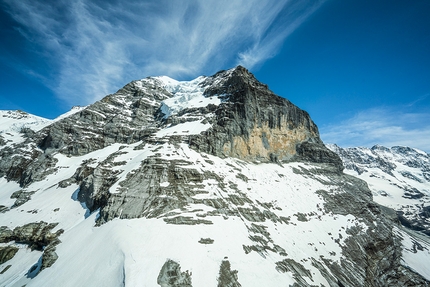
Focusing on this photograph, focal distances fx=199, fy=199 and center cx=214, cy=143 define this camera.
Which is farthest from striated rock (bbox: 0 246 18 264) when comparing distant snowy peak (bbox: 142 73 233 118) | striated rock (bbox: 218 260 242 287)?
distant snowy peak (bbox: 142 73 233 118)

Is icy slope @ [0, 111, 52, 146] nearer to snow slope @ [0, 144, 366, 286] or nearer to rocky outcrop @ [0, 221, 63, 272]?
snow slope @ [0, 144, 366, 286]

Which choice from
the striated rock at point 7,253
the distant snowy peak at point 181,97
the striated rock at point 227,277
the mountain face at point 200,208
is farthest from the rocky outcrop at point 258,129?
the striated rock at point 7,253

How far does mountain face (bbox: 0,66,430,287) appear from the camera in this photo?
21453mm

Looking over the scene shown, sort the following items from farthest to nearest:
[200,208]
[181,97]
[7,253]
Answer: [181,97] → [200,208] → [7,253]

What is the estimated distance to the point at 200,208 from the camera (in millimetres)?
29984

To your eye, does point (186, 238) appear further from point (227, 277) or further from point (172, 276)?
point (227, 277)

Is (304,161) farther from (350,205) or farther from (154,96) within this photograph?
(154,96)

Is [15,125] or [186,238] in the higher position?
[15,125]

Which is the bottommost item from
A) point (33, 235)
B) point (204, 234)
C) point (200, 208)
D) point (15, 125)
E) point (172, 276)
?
point (33, 235)

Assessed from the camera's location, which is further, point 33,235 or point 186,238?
point 33,235

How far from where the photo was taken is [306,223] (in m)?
38.1

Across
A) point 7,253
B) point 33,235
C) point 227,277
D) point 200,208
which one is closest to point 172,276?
point 227,277

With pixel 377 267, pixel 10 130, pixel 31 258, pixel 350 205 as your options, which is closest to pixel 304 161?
pixel 350 205

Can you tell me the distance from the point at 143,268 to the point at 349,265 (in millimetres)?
32280
